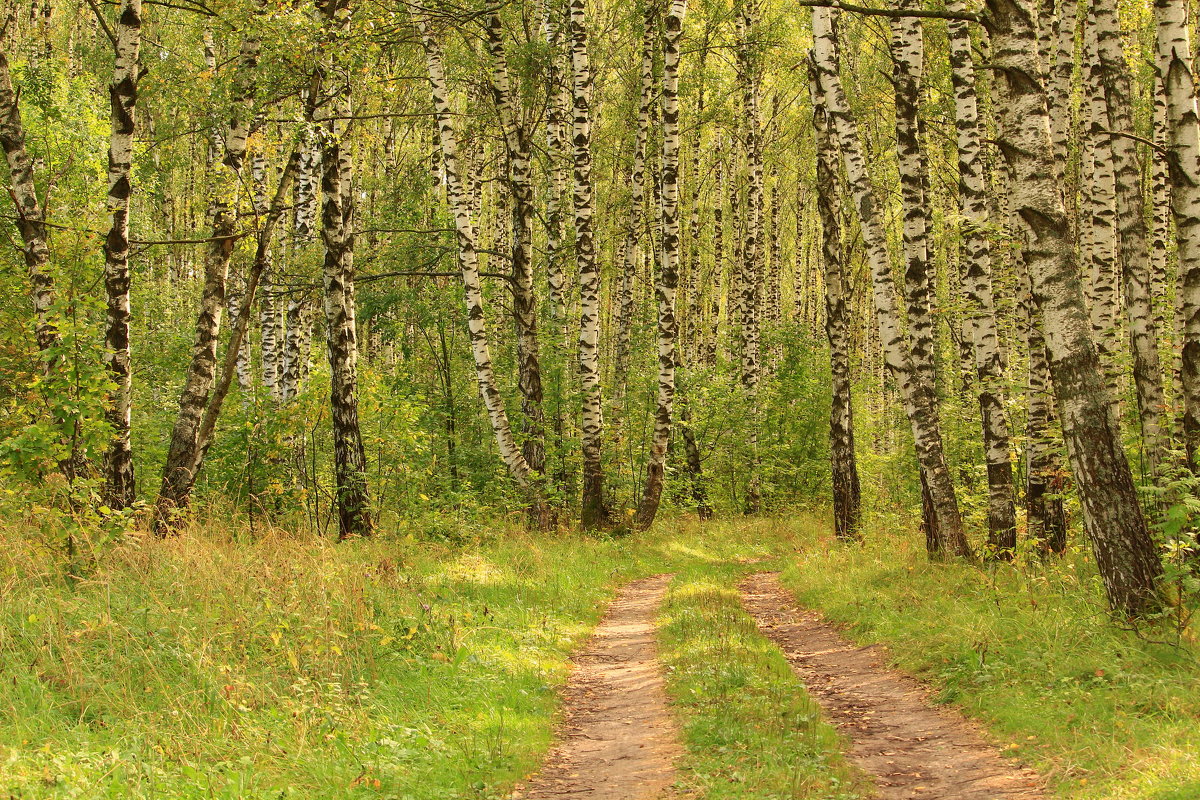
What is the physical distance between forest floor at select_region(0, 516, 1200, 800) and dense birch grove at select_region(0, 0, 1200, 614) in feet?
2.98

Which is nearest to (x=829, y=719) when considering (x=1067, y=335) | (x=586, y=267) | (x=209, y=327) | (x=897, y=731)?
(x=897, y=731)

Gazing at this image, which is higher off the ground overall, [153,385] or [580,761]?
[153,385]

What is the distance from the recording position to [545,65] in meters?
16.5

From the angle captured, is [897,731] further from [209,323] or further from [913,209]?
[209,323]

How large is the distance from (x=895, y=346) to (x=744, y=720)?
21.5 feet

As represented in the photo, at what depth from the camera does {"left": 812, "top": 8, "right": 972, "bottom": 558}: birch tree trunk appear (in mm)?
11039

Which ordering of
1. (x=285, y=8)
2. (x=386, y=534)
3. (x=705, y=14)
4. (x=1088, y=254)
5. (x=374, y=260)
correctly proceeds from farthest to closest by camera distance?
(x=705, y=14), (x=374, y=260), (x=1088, y=254), (x=386, y=534), (x=285, y=8)

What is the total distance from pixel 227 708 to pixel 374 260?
14.1 m

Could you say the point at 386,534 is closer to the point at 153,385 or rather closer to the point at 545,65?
the point at 545,65

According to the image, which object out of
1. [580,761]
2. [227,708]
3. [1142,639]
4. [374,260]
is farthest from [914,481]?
[227,708]

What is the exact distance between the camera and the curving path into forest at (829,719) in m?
5.36

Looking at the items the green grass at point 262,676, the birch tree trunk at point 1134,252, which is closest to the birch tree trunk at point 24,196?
the green grass at point 262,676

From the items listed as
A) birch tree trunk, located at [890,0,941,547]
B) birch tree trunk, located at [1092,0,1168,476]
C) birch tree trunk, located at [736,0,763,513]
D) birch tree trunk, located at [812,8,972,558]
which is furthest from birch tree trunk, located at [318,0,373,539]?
birch tree trunk, located at [736,0,763,513]

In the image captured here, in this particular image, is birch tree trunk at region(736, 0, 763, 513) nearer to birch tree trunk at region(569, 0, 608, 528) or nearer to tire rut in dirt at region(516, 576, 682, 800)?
birch tree trunk at region(569, 0, 608, 528)
